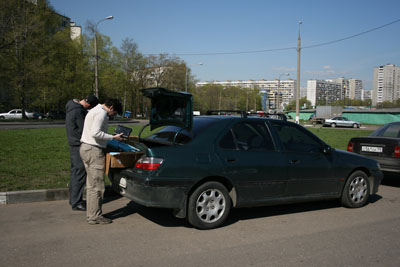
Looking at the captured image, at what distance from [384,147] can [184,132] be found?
18.3 feet

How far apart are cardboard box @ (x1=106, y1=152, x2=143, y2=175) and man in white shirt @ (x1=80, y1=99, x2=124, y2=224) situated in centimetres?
16

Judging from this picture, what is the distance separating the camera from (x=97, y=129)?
4734 mm

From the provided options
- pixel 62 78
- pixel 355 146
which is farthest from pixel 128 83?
pixel 355 146

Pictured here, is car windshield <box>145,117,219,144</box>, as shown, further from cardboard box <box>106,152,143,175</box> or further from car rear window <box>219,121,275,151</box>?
cardboard box <box>106,152,143,175</box>

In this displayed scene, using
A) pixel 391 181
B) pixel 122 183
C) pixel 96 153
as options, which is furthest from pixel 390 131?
pixel 96 153

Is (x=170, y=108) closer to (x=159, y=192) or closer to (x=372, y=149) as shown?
(x=159, y=192)

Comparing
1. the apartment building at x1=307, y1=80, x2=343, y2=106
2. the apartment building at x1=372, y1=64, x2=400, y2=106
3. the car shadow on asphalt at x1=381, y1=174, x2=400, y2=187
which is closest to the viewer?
the car shadow on asphalt at x1=381, y1=174, x2=400, y2=187

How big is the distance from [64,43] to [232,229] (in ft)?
147

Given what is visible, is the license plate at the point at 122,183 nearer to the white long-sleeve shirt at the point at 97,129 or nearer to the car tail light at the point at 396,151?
the white long-sleeve shirt at the point at 97,129

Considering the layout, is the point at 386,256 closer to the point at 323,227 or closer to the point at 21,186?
the point at 323,227

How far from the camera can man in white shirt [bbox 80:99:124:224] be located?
189 inches

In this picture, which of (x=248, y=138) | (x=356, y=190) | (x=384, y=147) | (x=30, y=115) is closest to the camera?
(x=248, y=138)

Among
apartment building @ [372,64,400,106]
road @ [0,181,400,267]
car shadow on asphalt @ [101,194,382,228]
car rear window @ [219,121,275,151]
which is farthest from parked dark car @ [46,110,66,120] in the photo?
apartment building @ [372,64,400,106]

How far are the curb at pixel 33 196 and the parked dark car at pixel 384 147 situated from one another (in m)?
6.89
